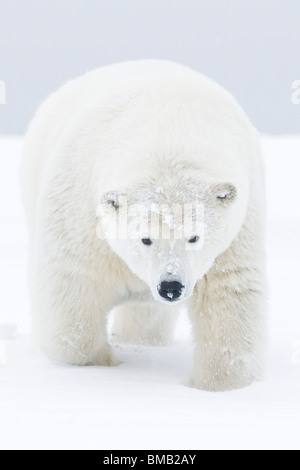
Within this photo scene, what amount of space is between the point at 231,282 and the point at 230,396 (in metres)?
0.64

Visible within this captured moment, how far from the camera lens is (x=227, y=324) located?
199 inches

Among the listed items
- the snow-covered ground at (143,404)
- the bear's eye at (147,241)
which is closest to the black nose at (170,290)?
the bear's eye at (147,241)

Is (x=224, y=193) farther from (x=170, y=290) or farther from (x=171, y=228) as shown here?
(x=170, y=290)

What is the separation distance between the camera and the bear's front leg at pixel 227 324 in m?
5.00

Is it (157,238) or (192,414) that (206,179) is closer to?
(157,238)

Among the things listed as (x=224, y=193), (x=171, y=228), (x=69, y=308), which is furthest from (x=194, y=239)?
(x=69, y=308)

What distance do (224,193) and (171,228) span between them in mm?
353

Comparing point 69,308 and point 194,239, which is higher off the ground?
point 194,239

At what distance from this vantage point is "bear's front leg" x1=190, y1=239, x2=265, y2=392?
500cm

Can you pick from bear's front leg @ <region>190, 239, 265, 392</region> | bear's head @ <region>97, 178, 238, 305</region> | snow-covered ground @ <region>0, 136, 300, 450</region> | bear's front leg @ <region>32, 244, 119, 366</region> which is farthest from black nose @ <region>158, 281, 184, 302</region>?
bear's front leg @ <region>32, 244, 119, 366</region>

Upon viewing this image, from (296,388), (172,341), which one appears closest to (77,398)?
(296,388)

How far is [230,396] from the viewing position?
478 centimetres

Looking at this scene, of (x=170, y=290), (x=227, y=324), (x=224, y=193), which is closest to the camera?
(x=170, y=290)

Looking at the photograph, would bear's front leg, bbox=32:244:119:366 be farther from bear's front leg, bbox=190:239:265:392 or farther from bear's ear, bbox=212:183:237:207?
bear's ear, bbox=212:183:237:207
